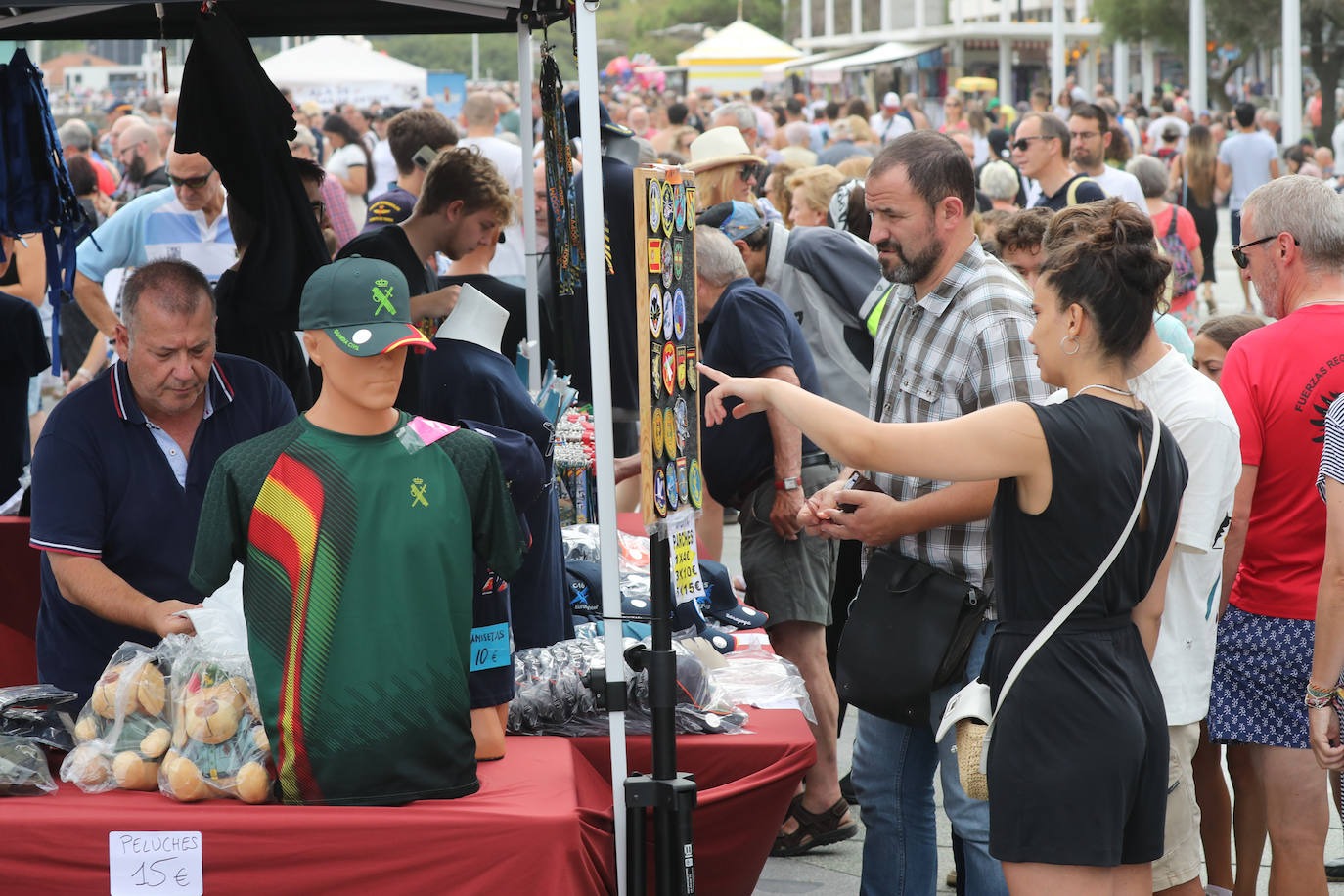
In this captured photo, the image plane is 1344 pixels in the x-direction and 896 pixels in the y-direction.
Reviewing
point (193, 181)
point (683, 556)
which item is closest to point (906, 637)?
point (683, 556)

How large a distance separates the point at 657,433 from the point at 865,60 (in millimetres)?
45522

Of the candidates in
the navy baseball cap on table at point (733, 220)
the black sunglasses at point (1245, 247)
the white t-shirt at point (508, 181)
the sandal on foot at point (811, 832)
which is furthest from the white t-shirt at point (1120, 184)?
the sandal on foot at point (811, 832)

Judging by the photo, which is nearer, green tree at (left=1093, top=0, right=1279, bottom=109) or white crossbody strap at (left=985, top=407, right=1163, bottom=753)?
white crossbody strap at (left=985, top=407, right=1163, bottom=753)

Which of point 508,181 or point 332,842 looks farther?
point 508,181

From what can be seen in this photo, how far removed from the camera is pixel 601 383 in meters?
2.94

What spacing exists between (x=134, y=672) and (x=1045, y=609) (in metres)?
1.79

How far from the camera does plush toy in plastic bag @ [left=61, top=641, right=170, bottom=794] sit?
114 inches

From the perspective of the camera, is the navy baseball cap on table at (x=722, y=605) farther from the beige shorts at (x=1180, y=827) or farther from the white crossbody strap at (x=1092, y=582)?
the white crossbody strap at (x=1092, y=582)

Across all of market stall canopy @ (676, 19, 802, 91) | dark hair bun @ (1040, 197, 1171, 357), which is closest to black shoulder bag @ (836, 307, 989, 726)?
dark hair bun @ (1040, 197, 1171, 357)

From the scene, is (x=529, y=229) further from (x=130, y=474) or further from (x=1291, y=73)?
(x=1291, y=73)

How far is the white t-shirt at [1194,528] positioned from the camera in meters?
2.94

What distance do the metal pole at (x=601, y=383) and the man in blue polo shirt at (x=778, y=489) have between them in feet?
4.70

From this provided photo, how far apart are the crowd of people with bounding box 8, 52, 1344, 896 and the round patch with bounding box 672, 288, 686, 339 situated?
186mm

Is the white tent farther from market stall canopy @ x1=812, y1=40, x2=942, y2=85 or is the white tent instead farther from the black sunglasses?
the black sunglasses
